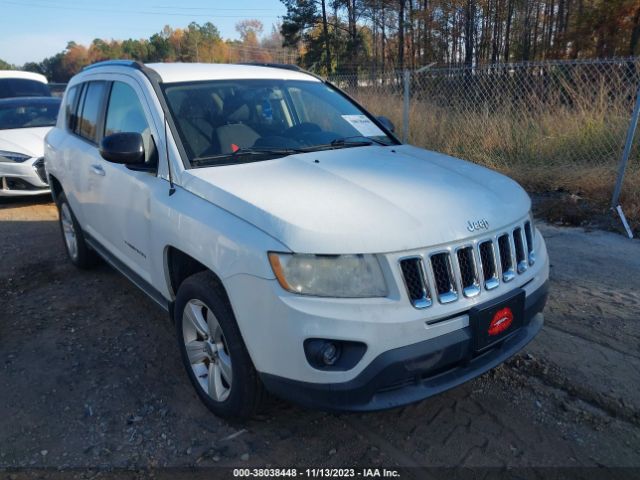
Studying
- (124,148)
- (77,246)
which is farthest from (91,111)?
(124,148)

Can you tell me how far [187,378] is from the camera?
307 centimetres

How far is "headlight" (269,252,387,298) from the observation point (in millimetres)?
2033

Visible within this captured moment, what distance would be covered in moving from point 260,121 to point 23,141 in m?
5.84

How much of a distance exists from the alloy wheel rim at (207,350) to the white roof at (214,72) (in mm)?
1492

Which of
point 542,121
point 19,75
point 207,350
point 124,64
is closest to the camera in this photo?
point 207,350

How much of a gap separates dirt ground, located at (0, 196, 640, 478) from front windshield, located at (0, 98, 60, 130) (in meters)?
5.40

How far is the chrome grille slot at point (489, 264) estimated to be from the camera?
2.29 meters

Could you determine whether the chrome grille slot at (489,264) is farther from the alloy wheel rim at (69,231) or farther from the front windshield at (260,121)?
the alloy wheel rim at (69,231)

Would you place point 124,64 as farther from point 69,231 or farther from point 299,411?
point 299,411

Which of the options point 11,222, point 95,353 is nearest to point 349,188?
point 95,353

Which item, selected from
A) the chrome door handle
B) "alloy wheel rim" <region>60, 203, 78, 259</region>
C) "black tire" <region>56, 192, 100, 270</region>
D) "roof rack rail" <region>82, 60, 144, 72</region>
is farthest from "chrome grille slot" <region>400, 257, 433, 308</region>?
"alloy wheel rim" <region>60, 203, 78, 259</region>

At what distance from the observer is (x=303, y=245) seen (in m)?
2.02

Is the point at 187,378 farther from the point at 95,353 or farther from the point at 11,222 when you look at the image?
the point at 11,222

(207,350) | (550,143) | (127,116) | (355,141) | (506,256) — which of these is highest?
(127,116)
